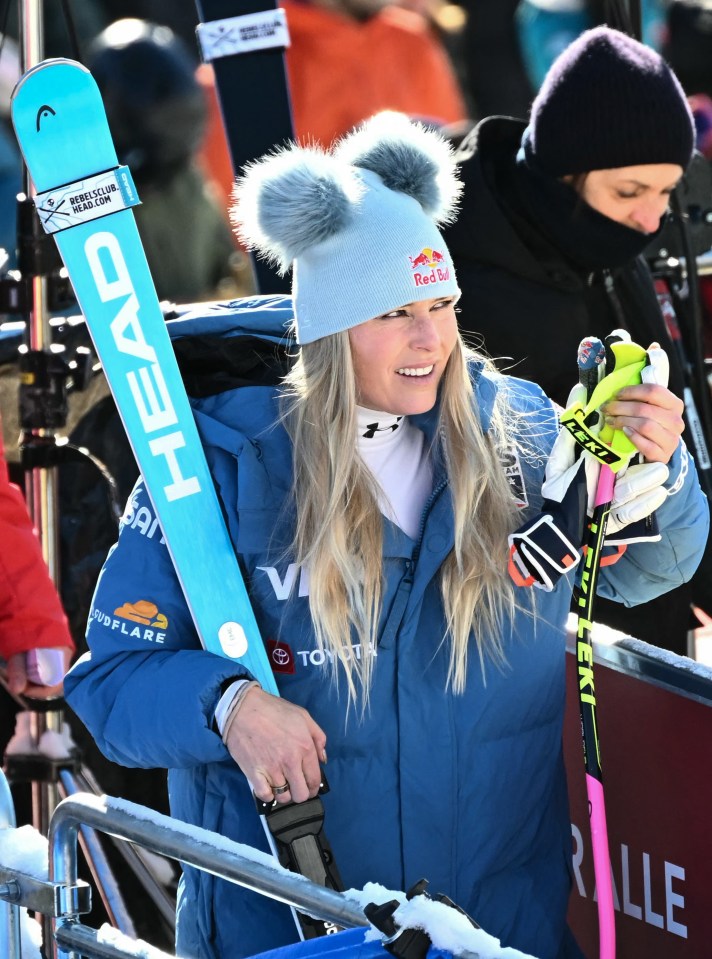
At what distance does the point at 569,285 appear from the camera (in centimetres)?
337

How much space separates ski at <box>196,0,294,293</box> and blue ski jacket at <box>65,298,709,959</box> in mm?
1324

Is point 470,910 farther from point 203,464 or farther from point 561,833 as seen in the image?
point 203,464

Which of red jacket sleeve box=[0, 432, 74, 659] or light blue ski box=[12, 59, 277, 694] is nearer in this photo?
light blue ski box=[12, 59, 277, 694]

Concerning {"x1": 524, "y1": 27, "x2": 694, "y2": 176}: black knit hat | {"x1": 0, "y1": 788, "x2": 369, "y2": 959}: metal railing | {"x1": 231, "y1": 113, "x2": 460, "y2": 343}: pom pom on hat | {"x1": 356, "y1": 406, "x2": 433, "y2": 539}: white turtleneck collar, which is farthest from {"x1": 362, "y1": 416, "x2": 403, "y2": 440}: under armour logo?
{"x1": 524, "y1": 27, "x2": 694, "y2": 176}: black knit hat

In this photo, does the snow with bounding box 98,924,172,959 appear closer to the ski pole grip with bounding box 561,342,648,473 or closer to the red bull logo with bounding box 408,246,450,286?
the ski pole grip with bounding box 561,342,648,473

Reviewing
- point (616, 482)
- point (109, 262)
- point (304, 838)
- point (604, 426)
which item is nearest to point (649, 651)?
point (616, 482)

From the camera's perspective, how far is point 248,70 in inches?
137

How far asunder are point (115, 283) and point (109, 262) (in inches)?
1.4

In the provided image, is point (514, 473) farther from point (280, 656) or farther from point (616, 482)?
point (280, 656)

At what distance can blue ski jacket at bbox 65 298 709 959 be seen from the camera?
7.04ft

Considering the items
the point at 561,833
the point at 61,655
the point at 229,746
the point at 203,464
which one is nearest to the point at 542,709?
the point at 561,833

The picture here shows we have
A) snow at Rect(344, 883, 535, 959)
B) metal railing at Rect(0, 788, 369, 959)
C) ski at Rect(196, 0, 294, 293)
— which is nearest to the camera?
snow at Rect(344, 883, 535, 959)

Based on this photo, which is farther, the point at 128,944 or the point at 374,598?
the point at 374,598

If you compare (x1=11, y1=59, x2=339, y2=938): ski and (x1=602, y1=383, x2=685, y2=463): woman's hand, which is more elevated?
(x1=11, y1=59, x2=339, y2=938): ski
